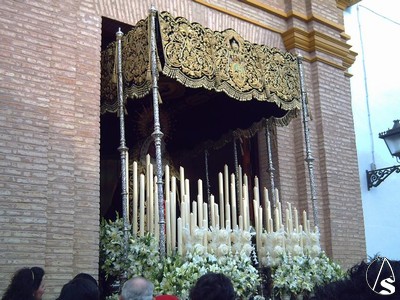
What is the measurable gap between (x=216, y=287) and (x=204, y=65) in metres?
3.98

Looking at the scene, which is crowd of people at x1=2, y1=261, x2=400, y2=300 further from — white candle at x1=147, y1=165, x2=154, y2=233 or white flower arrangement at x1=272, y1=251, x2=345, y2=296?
white flower arrangement at x1=272, y1=251, x2=345, y2=296

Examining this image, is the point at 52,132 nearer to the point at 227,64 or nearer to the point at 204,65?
the point at 204,65

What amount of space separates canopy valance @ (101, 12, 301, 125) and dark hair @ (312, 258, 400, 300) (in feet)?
15.7

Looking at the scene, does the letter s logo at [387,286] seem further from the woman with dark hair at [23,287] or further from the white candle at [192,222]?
the white candle at [192,222]

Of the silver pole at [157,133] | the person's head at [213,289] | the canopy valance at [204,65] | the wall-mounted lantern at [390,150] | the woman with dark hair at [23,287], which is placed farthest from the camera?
the wall-mounted lantern at [390,150]

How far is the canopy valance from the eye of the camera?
6492 mm

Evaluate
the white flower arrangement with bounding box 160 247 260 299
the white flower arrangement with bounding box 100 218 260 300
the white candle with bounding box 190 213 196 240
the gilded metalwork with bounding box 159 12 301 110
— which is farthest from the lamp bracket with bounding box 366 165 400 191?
the white candle with bounding box 190 213 196 240

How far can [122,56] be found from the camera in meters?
6.82

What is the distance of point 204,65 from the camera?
22.1ft

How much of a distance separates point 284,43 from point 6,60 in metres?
4.87

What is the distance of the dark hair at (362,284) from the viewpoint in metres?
1.63

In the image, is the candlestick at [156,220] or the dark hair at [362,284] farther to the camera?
the candlestick at [156,220]

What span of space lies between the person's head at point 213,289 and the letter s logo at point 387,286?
157cm

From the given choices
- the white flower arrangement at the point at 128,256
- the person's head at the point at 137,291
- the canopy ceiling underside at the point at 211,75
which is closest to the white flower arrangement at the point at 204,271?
the white flower arrangement at the point at 128,256
